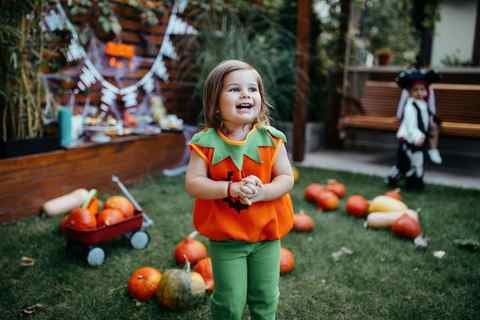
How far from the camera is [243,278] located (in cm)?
178

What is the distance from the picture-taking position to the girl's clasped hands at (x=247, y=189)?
1.59 m

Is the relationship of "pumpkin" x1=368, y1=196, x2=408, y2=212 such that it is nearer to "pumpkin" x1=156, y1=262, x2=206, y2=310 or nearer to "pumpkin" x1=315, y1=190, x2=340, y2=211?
"pumpkin" x1=315, y1=190, x2=340, y2=211

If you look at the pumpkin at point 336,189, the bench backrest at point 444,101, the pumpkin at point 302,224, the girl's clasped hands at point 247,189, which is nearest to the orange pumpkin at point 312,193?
the pumpkin at point 336,189

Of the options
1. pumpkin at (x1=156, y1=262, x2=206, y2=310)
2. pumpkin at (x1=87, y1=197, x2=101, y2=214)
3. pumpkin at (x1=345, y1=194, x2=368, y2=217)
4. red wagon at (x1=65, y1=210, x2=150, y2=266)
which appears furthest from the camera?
pumpkin at (x1=345, y1=194, x2=368, y2=217)

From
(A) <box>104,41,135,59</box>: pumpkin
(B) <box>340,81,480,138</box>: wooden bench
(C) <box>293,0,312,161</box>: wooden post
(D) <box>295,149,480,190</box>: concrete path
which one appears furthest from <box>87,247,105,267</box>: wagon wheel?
(B) <box>340,81,480,138</box>: wooden bench

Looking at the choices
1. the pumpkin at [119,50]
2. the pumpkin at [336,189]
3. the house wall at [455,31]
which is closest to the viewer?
the pumpkin at [336,189]

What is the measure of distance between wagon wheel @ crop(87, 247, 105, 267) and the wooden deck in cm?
111

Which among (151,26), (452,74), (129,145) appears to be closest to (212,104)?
(129,145)

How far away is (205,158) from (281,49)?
17.0 feet

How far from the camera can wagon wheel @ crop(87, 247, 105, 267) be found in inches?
107

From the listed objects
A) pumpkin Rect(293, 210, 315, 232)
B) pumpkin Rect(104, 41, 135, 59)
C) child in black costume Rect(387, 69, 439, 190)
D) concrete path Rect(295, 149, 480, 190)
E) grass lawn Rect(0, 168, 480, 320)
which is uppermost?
pumpkin Rect(104, 41, 135, 59)

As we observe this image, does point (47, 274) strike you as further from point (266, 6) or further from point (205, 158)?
point (266, 6)

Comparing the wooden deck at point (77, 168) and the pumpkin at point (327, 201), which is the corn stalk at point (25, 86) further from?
the pumpkin at point (327, 201)

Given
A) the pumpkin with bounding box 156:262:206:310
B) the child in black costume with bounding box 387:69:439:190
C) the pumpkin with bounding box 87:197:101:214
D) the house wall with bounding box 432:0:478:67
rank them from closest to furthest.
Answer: the pumpkin with bounding box 156:262:206:310
the pumpkin with bounding box 87:197:101:214
the child in black costume with bounding box 387:69:439:190
the house wall with bounding box 432:0:478:67
